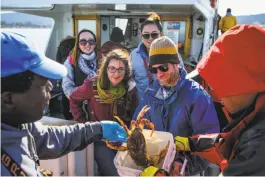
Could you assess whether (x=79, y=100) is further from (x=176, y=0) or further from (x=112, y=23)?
(x=112, y=23)

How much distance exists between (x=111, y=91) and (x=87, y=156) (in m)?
0.60

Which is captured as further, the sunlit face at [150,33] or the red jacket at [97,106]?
the sunlit face at [150,33]

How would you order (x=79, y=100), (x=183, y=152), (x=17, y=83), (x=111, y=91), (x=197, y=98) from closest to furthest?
(x=17, y=83) < (x=183, y=152) < (x=197, y=98) < (x=111, y=91) < (x=79, y=100)

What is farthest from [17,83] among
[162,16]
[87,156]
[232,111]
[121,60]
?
[162,16]

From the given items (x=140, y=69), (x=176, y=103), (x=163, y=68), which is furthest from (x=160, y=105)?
(x=140, y=69)

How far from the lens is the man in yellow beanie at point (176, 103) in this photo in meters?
1.97

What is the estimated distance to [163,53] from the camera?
2.22m

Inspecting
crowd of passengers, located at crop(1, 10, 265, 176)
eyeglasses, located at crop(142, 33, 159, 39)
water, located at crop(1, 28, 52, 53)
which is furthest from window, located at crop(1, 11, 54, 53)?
eyeglasses, located at crop(142, 33, 159, 39)

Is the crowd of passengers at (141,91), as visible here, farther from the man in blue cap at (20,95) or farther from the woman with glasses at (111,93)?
the man in blue cap at (20,95)

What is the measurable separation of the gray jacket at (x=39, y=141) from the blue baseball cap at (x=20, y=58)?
0.77 feet

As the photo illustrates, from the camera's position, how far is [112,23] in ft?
22.4

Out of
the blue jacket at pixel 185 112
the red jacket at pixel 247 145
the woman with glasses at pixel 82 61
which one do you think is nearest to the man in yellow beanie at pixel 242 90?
the red jacket at pixel 247 145

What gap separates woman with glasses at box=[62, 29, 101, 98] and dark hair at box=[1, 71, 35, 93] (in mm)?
2299

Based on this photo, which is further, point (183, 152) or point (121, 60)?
point (121, 60)
